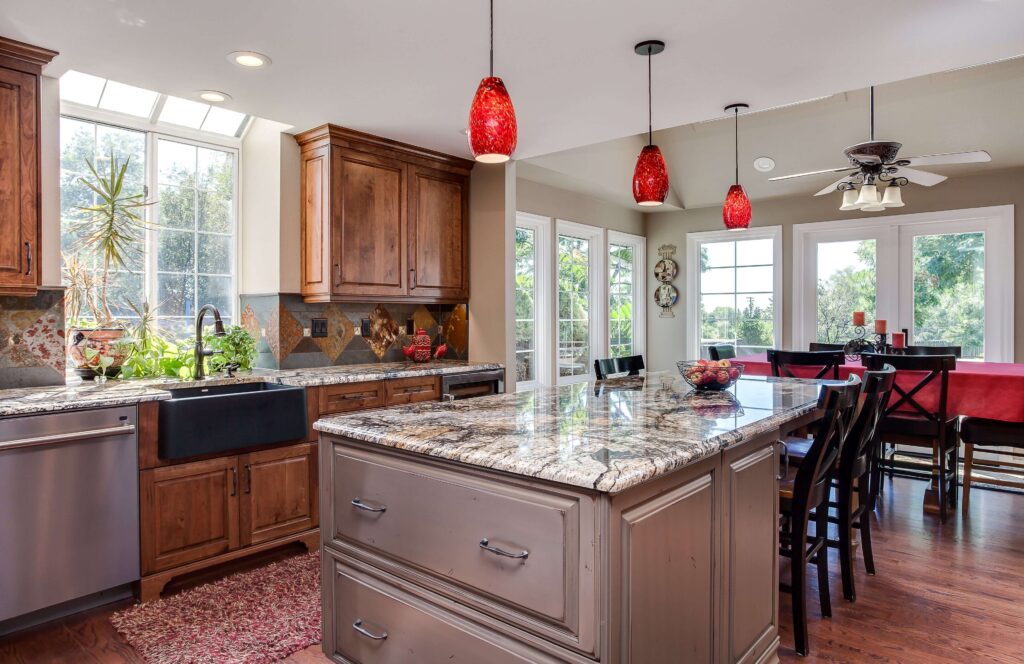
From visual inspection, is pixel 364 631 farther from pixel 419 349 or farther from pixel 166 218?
pixel 166 218

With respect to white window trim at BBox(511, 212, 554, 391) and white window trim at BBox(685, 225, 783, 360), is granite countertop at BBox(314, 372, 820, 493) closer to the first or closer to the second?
white window trim at BBox(511, 212, 554, 391)

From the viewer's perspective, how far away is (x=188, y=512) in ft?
8.99

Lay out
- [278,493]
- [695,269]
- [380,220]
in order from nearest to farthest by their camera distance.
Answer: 1. [278,493]
2. [380,220]
3. [695,269]

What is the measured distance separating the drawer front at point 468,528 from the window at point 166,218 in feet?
7.70

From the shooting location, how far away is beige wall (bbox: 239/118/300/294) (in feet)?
12.2

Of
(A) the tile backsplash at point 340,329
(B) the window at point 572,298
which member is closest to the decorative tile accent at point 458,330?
(A) the tile backsplash at point 340,329

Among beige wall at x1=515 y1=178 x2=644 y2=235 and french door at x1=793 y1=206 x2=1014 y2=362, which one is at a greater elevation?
beige wall at x1=515 y1=178 x2=644 y2=235

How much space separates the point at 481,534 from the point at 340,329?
2.92m

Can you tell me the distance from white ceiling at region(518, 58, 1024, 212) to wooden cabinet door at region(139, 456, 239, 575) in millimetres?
3198

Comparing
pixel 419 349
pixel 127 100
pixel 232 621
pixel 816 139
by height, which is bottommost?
pixel 232 621

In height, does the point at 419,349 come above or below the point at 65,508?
above

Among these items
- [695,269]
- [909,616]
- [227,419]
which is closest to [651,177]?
[909,616]

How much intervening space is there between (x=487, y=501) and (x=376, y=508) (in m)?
0.44

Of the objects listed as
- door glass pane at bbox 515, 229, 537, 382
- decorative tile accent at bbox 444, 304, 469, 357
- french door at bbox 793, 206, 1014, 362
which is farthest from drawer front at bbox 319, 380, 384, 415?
french door at bbox 793, 206, 1014, 362
